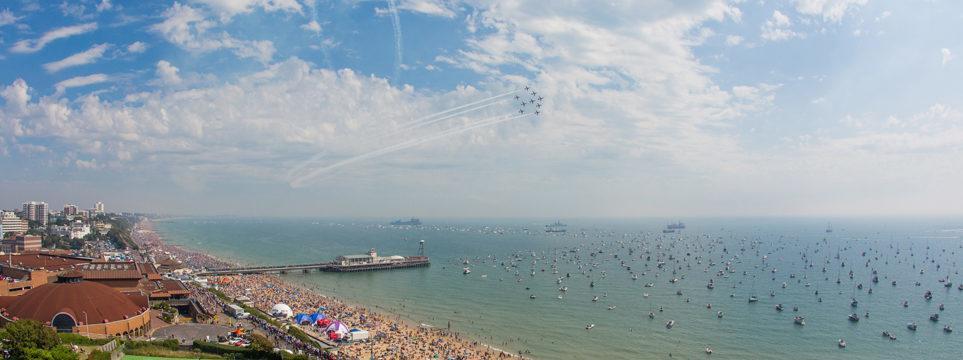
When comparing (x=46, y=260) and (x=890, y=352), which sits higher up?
(x=46, y=260)

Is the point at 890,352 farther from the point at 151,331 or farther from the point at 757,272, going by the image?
the point at 151,331

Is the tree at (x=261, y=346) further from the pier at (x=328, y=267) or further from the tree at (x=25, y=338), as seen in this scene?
the pier at (x=328, y=267)

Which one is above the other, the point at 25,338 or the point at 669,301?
the point at 25,338

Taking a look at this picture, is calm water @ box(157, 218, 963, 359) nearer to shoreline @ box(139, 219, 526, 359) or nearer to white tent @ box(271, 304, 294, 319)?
shoreline @ box(139, 219, 526, 359)

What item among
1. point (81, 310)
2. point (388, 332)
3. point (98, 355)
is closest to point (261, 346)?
point (98, 355)

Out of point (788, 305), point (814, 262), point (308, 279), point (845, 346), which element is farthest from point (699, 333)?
point (814, 262)

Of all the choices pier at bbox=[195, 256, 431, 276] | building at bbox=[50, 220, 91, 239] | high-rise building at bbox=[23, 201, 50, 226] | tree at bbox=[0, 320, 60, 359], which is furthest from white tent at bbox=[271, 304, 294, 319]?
high-rise building at bbox=[23, 201, 50, 226]

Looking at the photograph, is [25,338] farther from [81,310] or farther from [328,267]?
[328,267]
